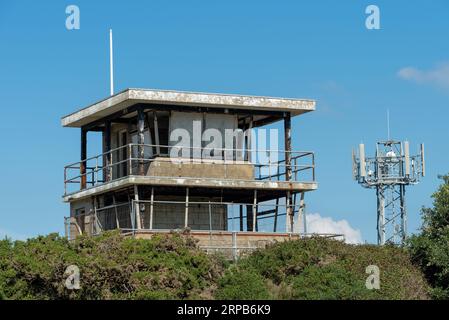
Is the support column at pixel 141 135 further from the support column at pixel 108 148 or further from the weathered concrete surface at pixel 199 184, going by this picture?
the support column at pixel 108 148

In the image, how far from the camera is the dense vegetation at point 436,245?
132 feet

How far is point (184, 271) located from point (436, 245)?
32.2 feet

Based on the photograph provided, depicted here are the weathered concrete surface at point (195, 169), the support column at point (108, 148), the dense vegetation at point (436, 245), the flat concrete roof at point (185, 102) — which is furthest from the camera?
the support column at point (108, 148)

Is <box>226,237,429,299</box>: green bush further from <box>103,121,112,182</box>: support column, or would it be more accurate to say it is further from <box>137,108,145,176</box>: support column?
<box>103,121,112,182</box>: support column

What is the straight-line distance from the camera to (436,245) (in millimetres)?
41000

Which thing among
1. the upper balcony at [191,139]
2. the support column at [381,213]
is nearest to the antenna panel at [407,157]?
the support column at [381,213]

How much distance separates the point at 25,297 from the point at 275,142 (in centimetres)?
1464

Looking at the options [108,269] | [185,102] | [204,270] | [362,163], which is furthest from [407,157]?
[108,269]

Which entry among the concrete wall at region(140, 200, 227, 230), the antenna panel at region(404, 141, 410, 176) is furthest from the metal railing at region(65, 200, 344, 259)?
the antenna panel at region(404, 141, 410, 176)

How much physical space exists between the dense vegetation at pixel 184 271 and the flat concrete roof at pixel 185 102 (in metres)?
7.10

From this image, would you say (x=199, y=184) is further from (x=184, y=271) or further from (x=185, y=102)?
(x=184, y=271)

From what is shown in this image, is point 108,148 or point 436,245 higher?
point 108,148

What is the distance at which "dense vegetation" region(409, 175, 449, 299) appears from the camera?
40.1m

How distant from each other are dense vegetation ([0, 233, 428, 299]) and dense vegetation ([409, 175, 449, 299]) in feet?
2.22
